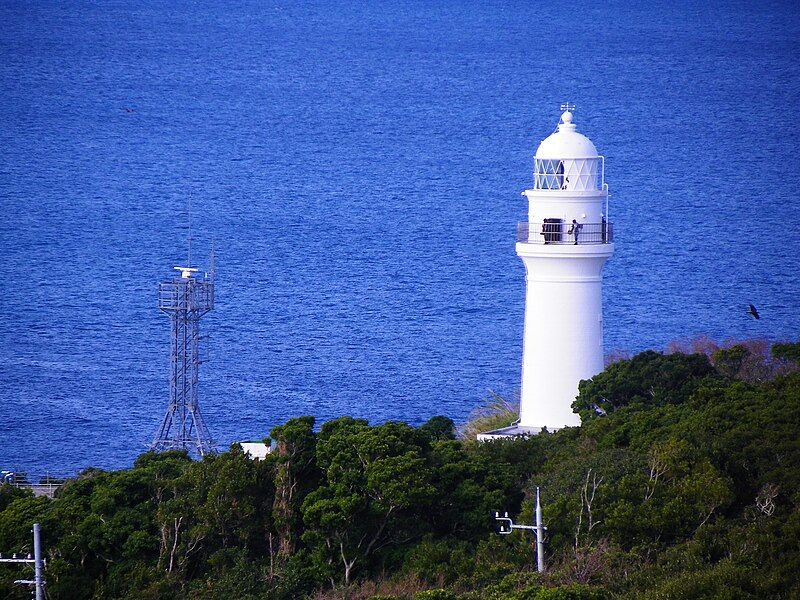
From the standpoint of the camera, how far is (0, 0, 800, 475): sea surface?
61656 mm

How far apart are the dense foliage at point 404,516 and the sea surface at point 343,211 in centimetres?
2355

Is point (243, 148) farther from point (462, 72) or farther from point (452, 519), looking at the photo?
point (452, 519)

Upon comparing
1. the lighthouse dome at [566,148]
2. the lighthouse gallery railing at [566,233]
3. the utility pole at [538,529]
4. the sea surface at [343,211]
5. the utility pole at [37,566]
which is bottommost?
the utility pole at [37,566]

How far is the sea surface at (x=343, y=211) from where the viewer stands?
61.7m

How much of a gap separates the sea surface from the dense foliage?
927 inches

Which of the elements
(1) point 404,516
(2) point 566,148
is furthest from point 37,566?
(2) point 566,148

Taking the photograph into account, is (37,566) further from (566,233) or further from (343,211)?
(343,211)

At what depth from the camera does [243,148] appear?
134m

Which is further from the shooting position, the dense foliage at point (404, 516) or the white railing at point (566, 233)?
the white railing at point (566, 233)

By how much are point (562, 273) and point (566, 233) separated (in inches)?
32.3

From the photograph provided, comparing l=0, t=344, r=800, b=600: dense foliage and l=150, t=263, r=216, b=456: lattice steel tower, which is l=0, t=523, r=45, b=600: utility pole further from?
l=150, t=263, r=216, b=456: lattice steel tower

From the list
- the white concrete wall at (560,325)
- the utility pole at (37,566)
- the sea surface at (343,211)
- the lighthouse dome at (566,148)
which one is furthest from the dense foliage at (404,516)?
the sea surface at (343,211)

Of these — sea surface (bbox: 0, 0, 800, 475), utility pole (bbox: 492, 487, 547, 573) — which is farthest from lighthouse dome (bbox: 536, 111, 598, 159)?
sea surface (bbox: 0, 0, 800, 475)

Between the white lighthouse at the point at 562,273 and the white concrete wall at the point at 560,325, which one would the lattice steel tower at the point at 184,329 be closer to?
the white lighthouse at the point at 562,273
